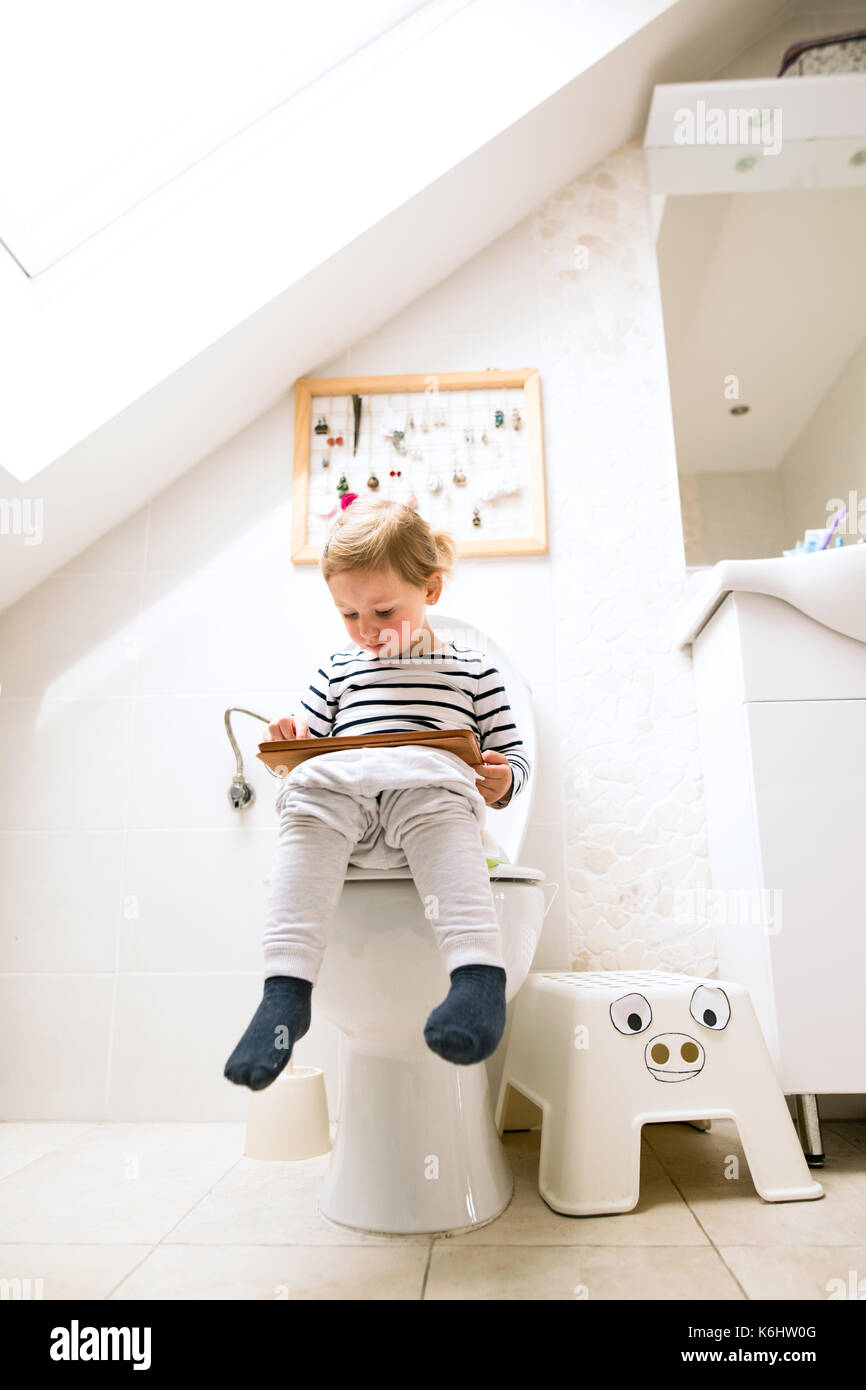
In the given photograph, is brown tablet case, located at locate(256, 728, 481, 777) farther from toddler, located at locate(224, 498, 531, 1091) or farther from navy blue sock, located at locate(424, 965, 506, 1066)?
navy blue sock, located at locate(424, 965, 506, 1066)

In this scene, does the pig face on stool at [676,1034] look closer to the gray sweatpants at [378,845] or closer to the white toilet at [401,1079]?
the white toilet at [401,1079]

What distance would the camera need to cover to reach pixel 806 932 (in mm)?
1219

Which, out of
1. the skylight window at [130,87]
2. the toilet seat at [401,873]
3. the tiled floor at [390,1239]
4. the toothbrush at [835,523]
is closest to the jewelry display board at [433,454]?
the skylight window at [130,87]

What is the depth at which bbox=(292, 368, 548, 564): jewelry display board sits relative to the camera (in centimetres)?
179

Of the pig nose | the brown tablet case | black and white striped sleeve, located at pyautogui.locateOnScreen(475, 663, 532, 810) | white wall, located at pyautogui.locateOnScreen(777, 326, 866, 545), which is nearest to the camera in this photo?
the brown tablet case

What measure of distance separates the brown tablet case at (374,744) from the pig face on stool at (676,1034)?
0.40 metres

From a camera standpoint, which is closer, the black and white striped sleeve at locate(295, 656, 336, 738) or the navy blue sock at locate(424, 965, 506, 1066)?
the navy blue sock at locate(424, 965, 506, 1066)

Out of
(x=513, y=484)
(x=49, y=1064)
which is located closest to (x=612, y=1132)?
(x=49, y=1064)

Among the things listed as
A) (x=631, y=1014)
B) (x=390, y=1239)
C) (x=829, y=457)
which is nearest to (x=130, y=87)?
(x=829, y=457)

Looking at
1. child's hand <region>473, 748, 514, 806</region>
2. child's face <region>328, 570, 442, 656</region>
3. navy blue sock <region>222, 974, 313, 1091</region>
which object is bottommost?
navy blue sock <region>222, 974, 313, 1091</region>

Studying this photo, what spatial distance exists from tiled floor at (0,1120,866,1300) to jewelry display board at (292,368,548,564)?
44.1 inches

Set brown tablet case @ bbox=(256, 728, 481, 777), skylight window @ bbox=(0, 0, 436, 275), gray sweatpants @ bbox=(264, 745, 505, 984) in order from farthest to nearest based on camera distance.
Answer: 1. skylight window @ bbox=(0, 0, 436, 275)
2. brown tablet case @ bbox=(256, 728, 481, 777)
3. gray sweatpants @ bbox=(264, 745, 505, 984)

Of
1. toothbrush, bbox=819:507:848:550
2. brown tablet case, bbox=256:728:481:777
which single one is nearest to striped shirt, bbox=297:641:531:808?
brown tablet case, bbox=256:728:481:777

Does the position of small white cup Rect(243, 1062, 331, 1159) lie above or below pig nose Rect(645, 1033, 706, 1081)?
below
